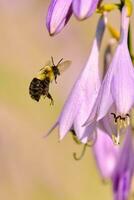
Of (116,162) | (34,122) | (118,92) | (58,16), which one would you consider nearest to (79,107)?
(118,92)

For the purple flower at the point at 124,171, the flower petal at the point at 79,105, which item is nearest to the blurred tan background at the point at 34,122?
the purple flower at the point at 124,171

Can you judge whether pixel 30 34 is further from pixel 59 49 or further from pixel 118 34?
pixel 118 34

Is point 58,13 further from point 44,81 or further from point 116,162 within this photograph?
point 116,162

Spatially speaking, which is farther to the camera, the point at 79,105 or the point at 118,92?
the point at 79,105

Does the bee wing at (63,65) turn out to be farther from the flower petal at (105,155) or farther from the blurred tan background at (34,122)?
the blurred tan background at (34,122)

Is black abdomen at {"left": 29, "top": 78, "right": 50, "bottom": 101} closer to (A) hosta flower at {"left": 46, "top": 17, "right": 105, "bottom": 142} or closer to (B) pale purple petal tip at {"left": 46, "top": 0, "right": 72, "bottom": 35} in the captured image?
(A) hosta flower at {"left": 46, "top": 17, "right": 105, "bottom": 142}
